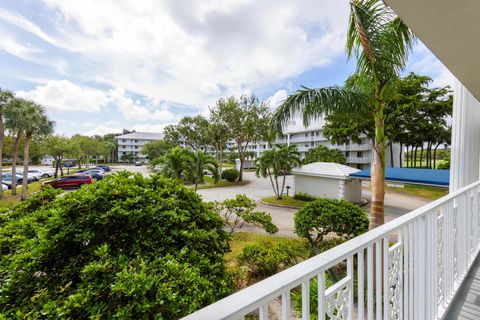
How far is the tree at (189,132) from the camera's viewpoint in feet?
94.6

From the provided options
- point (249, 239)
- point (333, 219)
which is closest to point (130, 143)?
point (249, 239)

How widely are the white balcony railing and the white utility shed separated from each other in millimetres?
11301

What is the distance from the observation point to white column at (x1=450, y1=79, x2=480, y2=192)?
4.02 m

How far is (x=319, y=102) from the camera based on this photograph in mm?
4961

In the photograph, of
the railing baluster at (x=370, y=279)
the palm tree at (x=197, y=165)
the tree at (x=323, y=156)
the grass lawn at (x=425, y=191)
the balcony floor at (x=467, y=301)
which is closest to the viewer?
the railing baluster at (x=370, y=279)

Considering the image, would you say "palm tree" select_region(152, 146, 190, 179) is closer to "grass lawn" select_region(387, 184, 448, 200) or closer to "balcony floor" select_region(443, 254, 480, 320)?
"balcony floor" select_region(443, 254, 480, 320)

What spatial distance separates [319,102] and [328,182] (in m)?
10.6

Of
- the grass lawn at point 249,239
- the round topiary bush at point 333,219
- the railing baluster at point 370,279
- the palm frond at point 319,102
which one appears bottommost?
the grass lawn at point 249,239

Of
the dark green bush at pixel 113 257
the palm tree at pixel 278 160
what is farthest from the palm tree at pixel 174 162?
the dark green bush at pixel 113 257

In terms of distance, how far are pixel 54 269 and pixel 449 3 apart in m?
3.85

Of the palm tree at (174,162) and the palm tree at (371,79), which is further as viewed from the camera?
the palm tree at (174,162)

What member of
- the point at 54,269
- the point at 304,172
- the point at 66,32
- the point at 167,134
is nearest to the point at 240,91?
the point at 304,172

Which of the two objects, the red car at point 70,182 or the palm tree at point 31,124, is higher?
the palm tree at point 31,124

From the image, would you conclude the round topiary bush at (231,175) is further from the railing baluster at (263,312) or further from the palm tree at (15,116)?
the railing baluster at (263,312)
